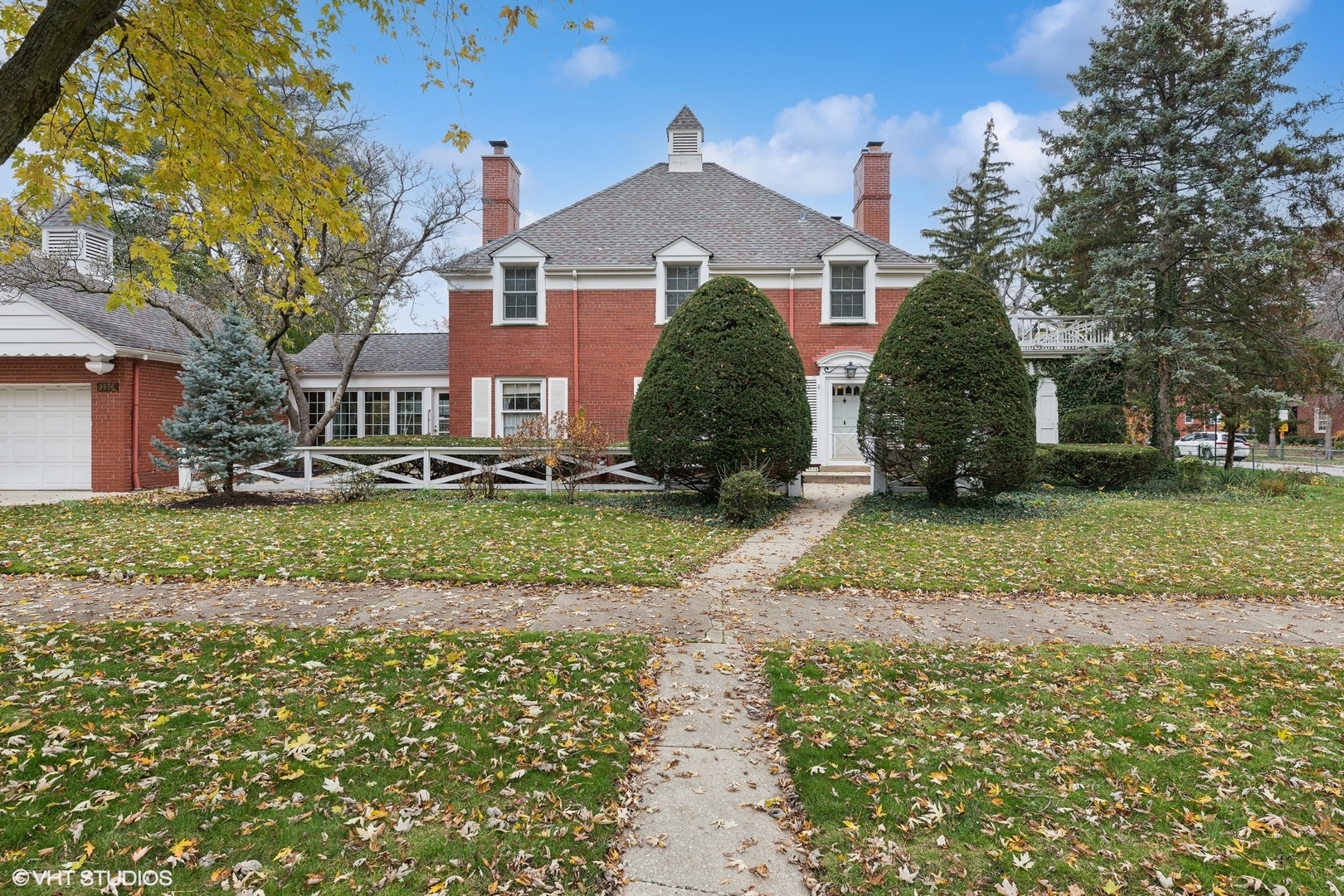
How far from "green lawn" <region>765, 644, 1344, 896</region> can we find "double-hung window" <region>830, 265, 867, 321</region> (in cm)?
1407

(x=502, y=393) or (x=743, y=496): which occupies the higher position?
(x=502, y=393)

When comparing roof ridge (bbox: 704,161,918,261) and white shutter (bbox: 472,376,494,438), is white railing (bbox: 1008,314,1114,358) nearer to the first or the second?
roof ridge (bbox: 704,161,918,261)

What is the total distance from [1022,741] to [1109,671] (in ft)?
5.28

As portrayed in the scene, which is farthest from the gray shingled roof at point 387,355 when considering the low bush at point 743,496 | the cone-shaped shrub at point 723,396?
the low bush at point 743,496

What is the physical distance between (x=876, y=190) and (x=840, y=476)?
9350 mm

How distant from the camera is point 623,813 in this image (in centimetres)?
315

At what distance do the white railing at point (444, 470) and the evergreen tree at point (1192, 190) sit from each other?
13.8m

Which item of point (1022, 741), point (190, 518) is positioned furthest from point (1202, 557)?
point (190, 518)

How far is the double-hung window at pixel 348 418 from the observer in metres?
20.0

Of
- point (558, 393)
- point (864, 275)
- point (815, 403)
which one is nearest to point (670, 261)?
point (558, 393)

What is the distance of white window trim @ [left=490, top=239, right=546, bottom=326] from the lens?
17.8 m

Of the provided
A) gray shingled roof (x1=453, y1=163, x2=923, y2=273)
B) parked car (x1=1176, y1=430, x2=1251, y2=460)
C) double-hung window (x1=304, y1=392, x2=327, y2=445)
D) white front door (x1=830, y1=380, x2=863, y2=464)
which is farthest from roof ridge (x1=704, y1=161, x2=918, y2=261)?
parked car (x1=1176, y1=430, x2=1251, y2=460)

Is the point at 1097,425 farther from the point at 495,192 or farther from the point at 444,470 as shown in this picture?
the point at 495,192

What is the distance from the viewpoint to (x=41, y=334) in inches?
575
